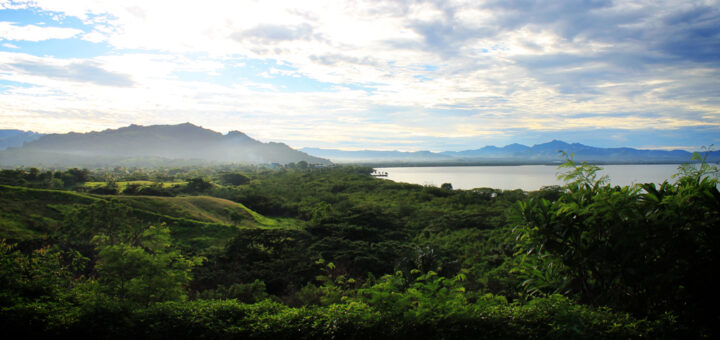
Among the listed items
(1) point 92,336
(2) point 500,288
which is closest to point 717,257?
(2) point 500,288

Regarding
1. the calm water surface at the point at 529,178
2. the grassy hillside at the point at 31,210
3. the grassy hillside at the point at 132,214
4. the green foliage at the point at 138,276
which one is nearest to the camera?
the green foliage at the point at 138,276

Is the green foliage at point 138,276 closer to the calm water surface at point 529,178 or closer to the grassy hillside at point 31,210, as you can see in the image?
the grassy hillside at point 31,210

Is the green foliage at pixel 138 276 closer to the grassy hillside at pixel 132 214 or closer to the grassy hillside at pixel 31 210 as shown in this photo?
the grassy hillside at pixel 132 214

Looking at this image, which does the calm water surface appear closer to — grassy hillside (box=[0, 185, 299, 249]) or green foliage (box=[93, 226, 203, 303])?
grassy hillside (box=[0, 185, 299, 249])

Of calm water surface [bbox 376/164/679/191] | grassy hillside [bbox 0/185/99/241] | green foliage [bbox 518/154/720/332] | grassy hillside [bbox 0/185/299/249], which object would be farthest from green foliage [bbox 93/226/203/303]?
calm water surface [bbox 376/164/679/191]

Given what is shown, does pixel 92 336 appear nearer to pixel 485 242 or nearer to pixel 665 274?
pixel 665 274

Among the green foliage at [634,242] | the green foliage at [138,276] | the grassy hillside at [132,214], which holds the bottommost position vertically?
the grassy hillside at [132,214]

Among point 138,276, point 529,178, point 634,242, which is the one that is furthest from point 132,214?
point 529,178

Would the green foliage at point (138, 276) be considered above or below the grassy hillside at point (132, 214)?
above

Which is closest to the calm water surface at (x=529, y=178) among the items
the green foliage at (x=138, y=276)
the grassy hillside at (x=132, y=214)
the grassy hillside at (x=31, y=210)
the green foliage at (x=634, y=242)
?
the grassy hillside at (x=132, y=214)

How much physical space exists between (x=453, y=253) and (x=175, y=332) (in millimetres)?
11695

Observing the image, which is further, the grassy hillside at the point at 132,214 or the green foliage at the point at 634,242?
the grassy hillside at the point at 132,214

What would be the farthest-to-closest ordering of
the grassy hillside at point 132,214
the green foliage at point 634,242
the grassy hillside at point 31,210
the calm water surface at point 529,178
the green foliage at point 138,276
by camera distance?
the calm water surface at point 529,178 → the grassy hillside at point 132,214 → the grassy hillside at point 31,210 → the green foliage at point 138,276 → the green foliage at point 634,242

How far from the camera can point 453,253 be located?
47.5 feet
